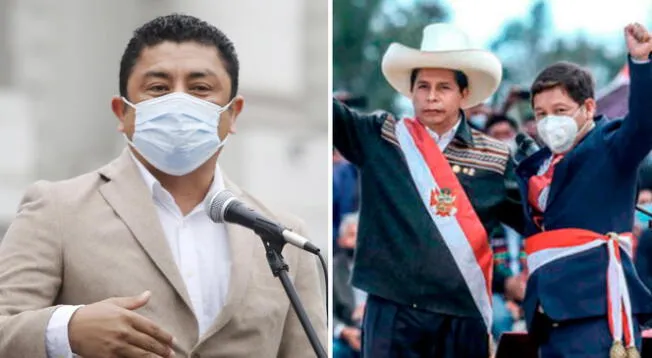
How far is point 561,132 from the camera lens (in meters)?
2.95

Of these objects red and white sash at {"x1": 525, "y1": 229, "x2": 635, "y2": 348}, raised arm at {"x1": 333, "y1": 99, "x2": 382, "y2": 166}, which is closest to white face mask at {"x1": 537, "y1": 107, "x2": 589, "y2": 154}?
red and white sash at {"x1": 525, "y1": 229, "x2": 635, "y2": 348}

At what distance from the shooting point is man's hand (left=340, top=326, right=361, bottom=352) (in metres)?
2.94

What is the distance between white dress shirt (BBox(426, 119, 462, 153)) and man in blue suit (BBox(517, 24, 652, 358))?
0.22 m

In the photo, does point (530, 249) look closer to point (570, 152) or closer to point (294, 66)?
point (570, 152)

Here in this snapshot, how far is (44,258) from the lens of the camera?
252 centimetres

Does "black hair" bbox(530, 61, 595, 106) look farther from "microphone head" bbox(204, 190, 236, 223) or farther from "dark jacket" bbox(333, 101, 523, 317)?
"microphone head" bbox(204, 190, 236, 223)

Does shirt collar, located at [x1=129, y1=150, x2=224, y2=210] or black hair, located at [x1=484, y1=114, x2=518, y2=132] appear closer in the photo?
shirt collar, located at [x1=129, y1=150, x2=224, y2=210]

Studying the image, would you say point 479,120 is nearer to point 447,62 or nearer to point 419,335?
point 447,62

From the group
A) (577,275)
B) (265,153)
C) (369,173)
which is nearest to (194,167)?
(265,153)

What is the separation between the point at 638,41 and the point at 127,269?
148 cm

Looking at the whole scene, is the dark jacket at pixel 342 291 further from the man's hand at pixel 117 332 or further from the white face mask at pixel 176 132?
the man's hand at pixel 117 332

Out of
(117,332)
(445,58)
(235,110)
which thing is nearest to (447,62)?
(445,58)

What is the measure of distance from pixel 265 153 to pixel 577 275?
925 mm

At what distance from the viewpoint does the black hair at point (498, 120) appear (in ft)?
9.77
